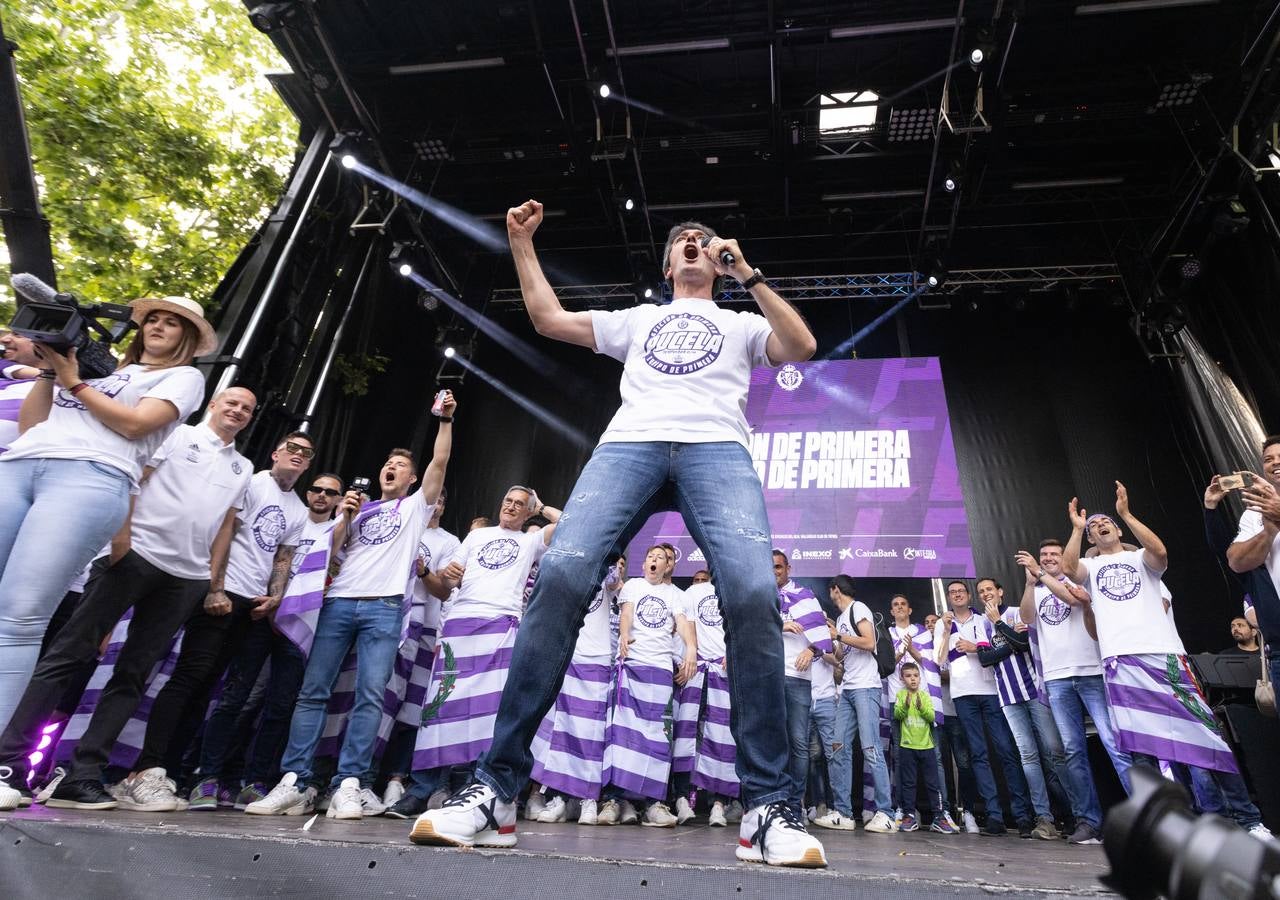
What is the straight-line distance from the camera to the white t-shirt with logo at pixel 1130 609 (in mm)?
3900

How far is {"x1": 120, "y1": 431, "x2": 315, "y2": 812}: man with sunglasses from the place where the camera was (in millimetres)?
2811

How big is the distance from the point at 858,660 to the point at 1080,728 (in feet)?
4.80

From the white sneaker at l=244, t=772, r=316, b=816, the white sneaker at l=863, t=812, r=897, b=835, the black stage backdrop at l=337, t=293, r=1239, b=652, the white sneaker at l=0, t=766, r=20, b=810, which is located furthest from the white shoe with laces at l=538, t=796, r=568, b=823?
the black stage backdrop at l=337, t=293, r=1239, b=652

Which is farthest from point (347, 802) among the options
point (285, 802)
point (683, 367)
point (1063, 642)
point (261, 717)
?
point (1063, 642)

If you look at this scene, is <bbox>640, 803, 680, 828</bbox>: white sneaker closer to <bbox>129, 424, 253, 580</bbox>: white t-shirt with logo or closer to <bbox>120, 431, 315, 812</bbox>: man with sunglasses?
<bbox>120, 431, 315, 812</bbox>: man with sunglasses

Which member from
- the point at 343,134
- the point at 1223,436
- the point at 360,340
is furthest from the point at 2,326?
the point at 1223,436

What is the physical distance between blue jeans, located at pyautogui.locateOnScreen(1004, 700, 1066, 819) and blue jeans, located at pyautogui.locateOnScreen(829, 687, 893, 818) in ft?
3.13

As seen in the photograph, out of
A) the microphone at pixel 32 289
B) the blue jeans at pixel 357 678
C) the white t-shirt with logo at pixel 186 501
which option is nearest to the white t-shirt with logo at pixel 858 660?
the blue jeans at pixel 357 678

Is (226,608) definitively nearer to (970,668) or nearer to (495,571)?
(495,571)

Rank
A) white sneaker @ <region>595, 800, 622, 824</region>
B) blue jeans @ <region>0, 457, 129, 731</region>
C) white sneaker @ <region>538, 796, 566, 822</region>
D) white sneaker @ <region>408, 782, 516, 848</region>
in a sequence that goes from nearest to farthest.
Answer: white sneaker @ <region>408, 782, 516, 848</region>, blue jeans @ <region>0, 457, 129, 731</region>, white sneaker @ <region>538, 796, 566, 822</region>, white sneaker @ <region>595, 800, 622, 824</region>

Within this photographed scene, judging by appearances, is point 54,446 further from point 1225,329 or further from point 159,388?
point 1225,329

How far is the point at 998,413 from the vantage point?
8859mm

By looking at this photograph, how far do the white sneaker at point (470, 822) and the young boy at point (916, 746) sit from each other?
4.80 m

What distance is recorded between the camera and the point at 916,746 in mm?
5371
